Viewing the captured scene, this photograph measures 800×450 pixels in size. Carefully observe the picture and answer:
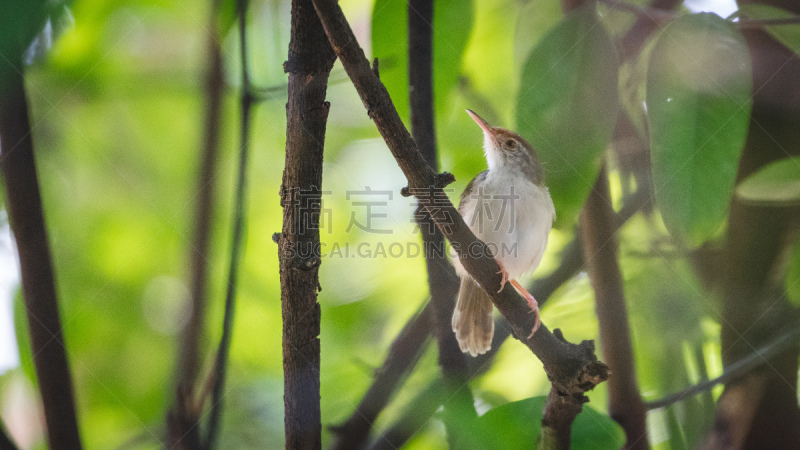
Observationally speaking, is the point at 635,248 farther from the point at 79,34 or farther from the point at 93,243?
the point at 79,34

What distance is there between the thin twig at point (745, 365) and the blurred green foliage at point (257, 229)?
4 cm

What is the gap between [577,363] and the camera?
0.93 m

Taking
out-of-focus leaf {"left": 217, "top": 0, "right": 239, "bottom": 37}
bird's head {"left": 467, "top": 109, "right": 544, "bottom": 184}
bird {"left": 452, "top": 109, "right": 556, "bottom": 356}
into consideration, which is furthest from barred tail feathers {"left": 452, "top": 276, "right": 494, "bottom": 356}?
out-of-focus leaf {"left": 217, "top": 0, "right": 239, "bottom": 37}

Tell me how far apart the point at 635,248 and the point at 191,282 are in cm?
131

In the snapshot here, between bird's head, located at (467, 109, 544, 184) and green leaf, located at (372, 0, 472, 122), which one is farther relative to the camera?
bird's head, located at (467, 109, 544, 184)

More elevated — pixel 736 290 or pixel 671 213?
pixel 671 213

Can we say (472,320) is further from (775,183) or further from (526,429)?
(775,183)

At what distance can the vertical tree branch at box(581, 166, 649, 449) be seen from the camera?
144cm

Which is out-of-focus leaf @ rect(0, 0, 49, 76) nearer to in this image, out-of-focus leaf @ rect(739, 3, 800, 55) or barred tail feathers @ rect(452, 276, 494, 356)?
barred tail feathers @ rect(452, 276, 494, 356)

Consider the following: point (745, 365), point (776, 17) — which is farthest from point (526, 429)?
point (776, 17)

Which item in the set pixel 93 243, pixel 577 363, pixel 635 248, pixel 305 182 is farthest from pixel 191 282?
pixel 635 248

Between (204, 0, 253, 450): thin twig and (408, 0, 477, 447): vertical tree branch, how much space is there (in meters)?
0.42

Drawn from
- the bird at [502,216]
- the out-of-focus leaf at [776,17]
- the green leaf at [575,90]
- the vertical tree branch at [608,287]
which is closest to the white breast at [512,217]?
the bird at [502,216]

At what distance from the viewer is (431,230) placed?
1.41 m
